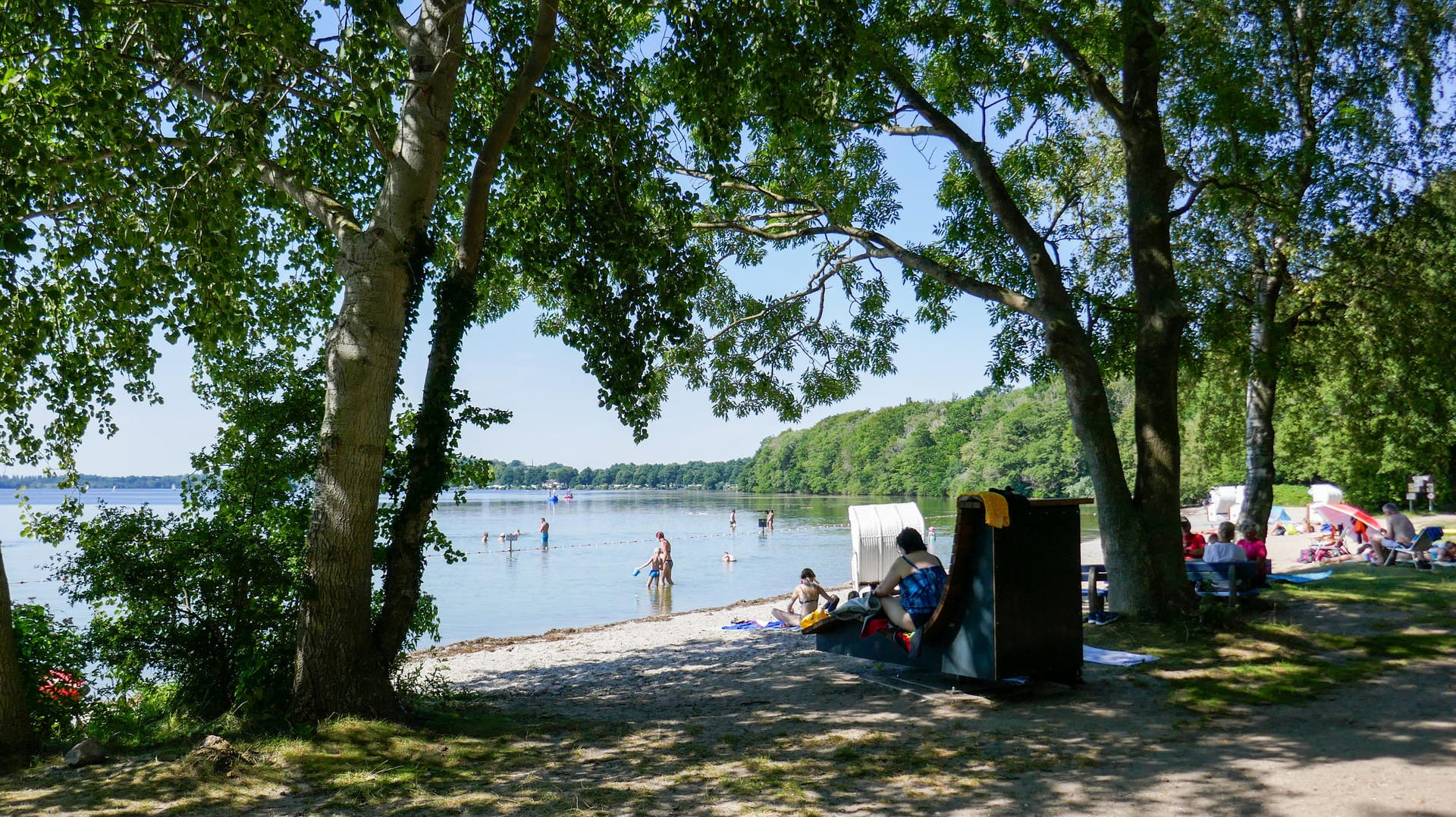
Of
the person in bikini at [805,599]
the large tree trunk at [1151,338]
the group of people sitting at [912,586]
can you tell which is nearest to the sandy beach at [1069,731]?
the group of people sitting at [912,586]

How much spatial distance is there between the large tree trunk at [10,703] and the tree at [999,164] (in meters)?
5.82

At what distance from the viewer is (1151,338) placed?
9711 mm

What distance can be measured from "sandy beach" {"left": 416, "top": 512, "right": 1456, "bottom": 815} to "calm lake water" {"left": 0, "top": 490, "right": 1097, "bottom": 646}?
4554mm

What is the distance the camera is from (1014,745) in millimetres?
5605

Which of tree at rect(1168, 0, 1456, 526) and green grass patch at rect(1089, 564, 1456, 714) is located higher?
tree at rect(1168, 0, 1456, 526)

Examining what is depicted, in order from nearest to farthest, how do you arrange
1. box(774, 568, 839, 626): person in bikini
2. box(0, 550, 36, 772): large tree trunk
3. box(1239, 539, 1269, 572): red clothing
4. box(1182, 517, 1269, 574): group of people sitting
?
box(0, 550, 36, 772): large tree trunk
box(1182, 517, 1269, 574): group of people sitting
box(1239, 539, 1269, 572): red clothing
box(774, 568, 839, 626): person in bikini

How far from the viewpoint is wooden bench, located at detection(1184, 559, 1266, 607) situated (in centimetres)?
1009

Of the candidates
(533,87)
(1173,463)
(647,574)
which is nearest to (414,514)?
(533,87)

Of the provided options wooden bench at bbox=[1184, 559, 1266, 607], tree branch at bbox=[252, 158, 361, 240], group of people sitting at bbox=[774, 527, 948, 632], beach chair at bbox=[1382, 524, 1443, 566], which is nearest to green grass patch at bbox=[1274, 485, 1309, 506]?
beach chair at bbox=[1382, 524, 1443, 566]

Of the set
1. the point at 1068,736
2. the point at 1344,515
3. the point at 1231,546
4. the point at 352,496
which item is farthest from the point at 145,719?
the point at 1344,515

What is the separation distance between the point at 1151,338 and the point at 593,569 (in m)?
26.4

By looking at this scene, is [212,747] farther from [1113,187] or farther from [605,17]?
[1113,187]

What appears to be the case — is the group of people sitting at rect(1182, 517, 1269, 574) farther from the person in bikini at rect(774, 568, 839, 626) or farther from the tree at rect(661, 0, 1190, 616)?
the person in bikini at rect(774, 568, 839, 626)

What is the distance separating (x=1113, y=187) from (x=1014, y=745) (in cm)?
1279
